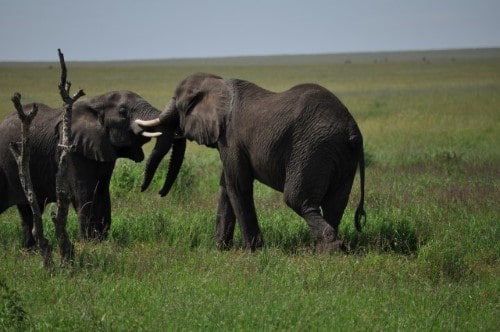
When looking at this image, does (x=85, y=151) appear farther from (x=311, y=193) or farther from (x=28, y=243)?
(x=311, y=193)

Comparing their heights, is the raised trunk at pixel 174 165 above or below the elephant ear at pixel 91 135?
below

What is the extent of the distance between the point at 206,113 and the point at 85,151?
58.6 inches

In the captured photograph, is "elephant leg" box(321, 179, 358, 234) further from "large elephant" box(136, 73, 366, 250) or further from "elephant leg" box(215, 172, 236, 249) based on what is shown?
"elephant leg" box(215, 172, 236, 249)

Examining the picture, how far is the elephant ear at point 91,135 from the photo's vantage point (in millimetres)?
11688

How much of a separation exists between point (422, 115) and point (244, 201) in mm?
20836

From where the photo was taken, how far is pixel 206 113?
454 inches

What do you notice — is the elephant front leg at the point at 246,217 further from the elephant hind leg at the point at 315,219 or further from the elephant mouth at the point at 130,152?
the elephant mouth at the point at 130,152

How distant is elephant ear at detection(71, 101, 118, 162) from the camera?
460 inches

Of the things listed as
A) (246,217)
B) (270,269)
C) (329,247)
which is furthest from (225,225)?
A: (270,269)

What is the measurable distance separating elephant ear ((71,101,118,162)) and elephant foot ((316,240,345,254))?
281 cm

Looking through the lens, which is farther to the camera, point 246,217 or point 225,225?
point 225,225

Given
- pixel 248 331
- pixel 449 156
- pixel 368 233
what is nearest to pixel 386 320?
pixel 248 331

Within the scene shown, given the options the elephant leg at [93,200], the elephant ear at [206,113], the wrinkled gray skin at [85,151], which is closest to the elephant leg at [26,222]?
the wrinkled gray skin at [85,151]

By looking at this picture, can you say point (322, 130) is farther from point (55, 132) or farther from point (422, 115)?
point (422, 115)
